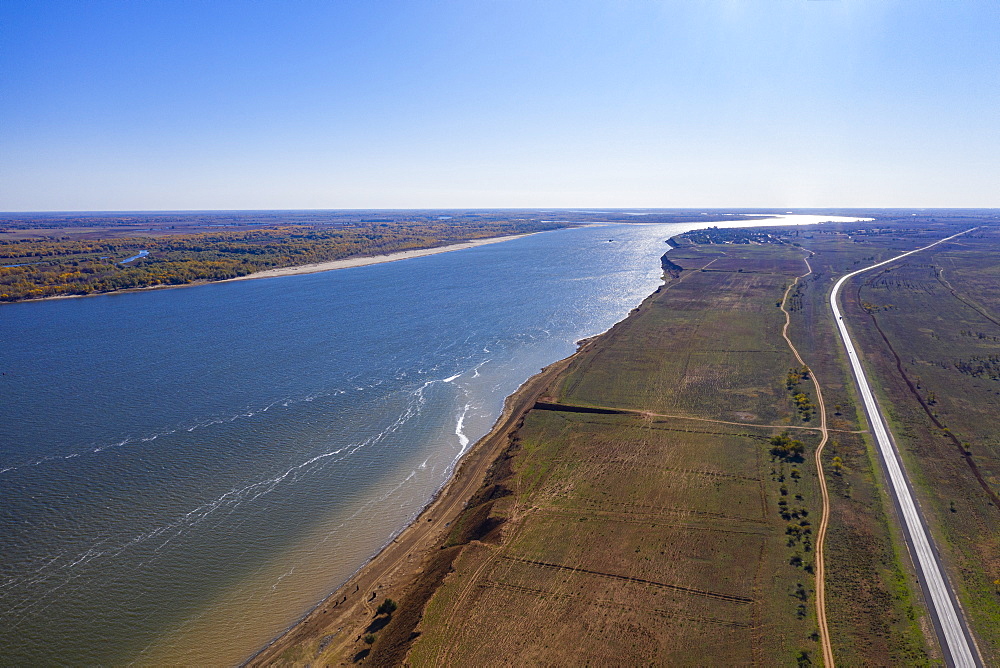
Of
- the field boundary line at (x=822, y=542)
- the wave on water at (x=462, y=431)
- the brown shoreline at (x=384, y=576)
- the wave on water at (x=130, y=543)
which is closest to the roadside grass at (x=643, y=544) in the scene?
the field boundary line at (x=822, y=542)

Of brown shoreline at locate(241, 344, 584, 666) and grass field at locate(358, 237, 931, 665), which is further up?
grass field at locate(358, 237, 931, 665)

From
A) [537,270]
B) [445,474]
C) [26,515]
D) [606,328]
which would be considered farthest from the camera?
[537,270]

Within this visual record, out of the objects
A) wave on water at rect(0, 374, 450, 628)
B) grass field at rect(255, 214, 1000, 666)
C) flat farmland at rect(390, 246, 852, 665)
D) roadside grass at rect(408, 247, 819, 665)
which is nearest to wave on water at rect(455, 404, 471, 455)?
grass field at rect(255, 214, 1000, 666)

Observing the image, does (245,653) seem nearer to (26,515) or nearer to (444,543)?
(444,543)

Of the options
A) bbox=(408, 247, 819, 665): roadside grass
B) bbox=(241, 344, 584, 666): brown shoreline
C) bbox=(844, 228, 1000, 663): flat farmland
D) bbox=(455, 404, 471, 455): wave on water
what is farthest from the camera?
bbox=(455, 404, 471, 455): wave on water

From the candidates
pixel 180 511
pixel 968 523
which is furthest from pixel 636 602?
pixel 180 511

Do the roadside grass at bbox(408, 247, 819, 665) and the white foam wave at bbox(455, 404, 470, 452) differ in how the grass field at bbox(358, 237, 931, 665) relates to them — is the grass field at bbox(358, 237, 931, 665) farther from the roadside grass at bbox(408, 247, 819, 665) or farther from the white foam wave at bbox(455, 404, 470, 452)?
the white foam wave at bbox(455, 404, 470, 452)

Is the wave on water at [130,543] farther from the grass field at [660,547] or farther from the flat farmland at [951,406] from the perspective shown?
the flat farmland at [951,406]

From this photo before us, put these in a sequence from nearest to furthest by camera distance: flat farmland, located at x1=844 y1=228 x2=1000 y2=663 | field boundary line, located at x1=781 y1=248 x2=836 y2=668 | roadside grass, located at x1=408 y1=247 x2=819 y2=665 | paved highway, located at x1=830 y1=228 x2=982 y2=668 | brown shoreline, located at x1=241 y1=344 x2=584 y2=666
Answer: paved highway, located at x1=830 y1=228 x2=982 y2=668, field boundary line, located at x1=781 y1=248 x2=836 y2=668, roadside grass, located at x1=408 y1=247 x2=819 y2=665, brown shoreline, located at x1=241 y1=344 x2=584 y2=666, flat farmland, located at x1=844 y1=228 x2=1000 y2=663
